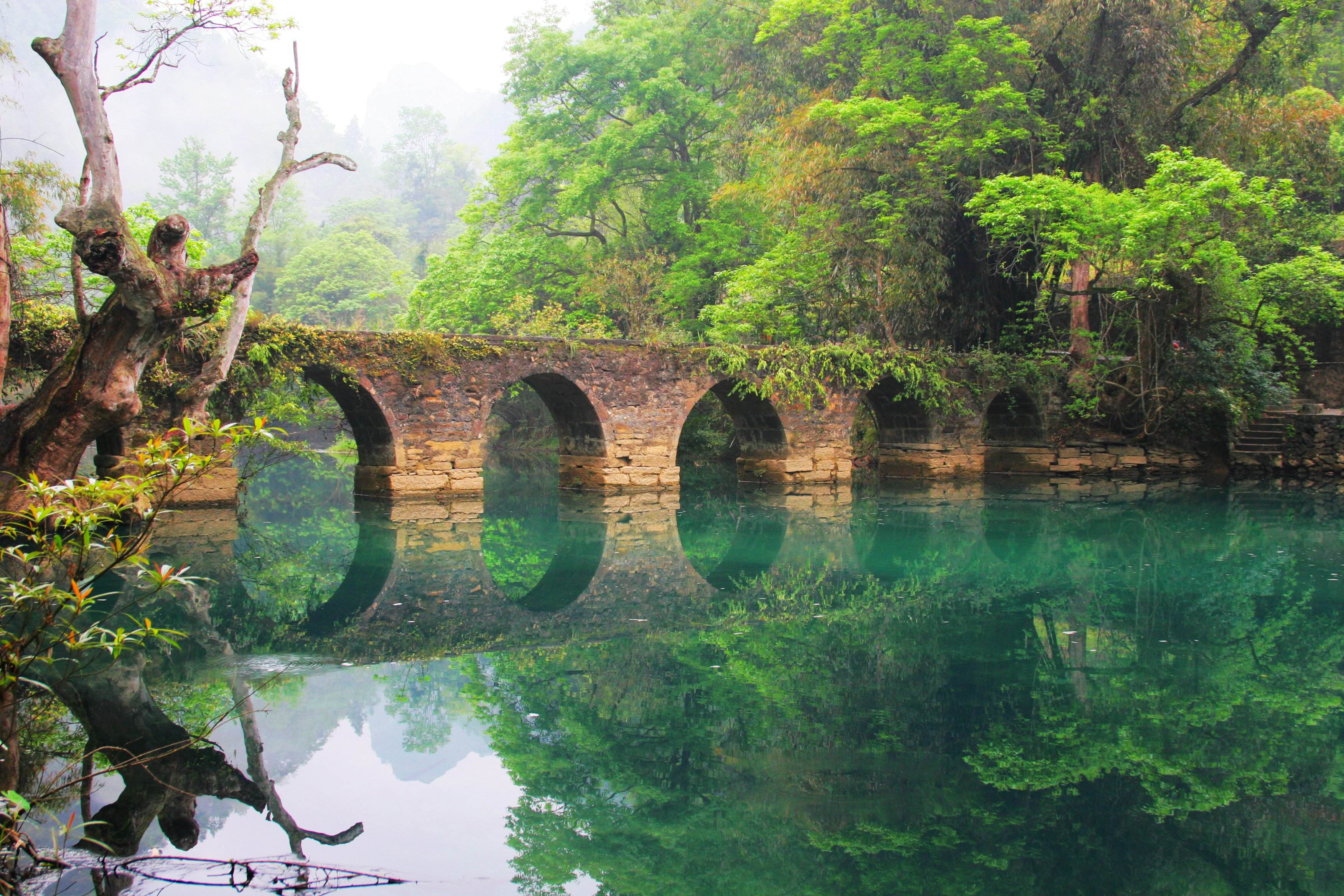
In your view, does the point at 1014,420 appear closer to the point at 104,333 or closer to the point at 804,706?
the point at 804,706

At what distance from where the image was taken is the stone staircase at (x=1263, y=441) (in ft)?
58.3

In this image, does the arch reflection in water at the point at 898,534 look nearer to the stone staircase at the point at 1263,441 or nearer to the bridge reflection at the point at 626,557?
the bridge reflection at the point at 626,557

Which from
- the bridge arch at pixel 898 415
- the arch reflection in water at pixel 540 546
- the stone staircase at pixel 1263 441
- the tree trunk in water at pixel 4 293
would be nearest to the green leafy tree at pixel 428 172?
the bridge arch at pixel 898 415

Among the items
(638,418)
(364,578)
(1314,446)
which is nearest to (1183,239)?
(1314,446)

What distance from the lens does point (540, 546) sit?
1040cm

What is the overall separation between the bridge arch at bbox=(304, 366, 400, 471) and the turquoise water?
370 cm

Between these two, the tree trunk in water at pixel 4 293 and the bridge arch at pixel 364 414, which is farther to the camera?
the bridge arch at pixel 364 414

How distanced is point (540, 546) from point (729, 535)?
227 centimetres

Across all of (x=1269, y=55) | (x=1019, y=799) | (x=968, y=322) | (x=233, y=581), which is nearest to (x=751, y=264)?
(x=968, y=322)

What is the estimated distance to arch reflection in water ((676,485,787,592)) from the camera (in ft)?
28.8

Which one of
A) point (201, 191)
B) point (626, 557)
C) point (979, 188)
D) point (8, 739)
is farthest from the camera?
point (201, 191)

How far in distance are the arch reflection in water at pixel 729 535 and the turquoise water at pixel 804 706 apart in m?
0.12

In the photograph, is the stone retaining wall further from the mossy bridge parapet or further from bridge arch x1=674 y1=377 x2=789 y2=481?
bridge arch x1=674 y1=377 x2=789 y2=481

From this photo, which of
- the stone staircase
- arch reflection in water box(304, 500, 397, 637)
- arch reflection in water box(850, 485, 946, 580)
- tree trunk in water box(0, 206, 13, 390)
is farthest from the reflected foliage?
the stone staircase
